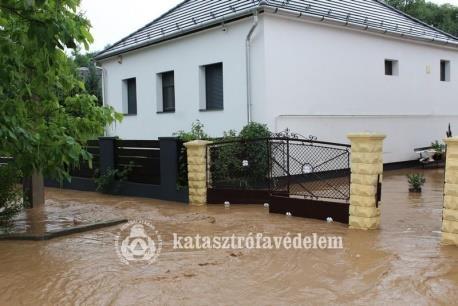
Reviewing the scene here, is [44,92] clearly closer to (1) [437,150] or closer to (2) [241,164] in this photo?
(2) [241,164]

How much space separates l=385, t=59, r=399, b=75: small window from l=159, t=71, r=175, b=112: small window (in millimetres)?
7172

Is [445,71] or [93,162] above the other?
[445,71]

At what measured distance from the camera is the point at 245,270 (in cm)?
570

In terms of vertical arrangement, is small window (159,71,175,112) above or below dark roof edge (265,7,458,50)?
below

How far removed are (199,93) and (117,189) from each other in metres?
4.04

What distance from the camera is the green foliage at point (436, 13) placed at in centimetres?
3588

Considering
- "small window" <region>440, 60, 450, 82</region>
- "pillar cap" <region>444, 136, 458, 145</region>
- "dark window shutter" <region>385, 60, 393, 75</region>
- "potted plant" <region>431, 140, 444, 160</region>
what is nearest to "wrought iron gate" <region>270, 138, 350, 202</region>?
"pillar cap" <region>444, 136, 458, 145</region>

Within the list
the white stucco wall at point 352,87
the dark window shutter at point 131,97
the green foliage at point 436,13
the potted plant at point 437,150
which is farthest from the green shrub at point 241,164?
the green foliage at point 436,13

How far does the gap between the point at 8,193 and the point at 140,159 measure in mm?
4492

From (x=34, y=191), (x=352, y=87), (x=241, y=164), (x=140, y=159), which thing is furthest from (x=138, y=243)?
(x=352, y=87)

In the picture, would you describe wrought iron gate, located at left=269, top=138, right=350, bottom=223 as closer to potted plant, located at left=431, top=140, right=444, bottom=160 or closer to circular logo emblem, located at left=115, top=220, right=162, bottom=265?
circular logo emblem, located at left=115, top=220, right=162, bottom=265

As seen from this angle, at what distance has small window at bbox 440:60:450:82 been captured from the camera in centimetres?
1898

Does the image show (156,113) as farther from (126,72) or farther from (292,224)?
(292,224)

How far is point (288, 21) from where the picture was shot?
13062mm
